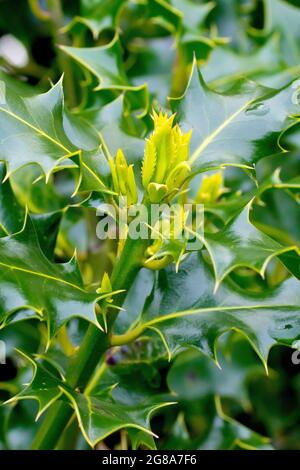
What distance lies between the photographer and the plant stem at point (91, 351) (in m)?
0.90

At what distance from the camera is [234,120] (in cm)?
98

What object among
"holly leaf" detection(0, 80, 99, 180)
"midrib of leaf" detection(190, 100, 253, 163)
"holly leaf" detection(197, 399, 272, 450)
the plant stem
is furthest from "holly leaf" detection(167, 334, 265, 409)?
"holly leaf" detection(0, 80, 99, 180)

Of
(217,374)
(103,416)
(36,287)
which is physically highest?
(36,287)

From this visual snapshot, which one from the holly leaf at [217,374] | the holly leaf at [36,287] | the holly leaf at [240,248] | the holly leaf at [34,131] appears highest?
the holly leaf at [34,131]

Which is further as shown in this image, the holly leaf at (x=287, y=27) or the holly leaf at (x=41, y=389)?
the holly leaf at (x=287, y=27)

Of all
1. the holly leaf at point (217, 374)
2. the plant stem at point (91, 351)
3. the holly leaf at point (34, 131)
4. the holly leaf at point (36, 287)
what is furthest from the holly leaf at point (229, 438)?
the holly leaf at point (34, 131)

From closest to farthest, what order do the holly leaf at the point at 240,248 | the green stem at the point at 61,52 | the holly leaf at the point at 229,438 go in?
the holly leaf at the point at 240,248 → the holly leaf at the point at 229,438 → the green stem at the point at 61,52

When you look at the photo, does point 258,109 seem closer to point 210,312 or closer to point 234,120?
point 234,120

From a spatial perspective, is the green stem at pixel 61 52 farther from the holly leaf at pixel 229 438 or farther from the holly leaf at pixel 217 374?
the holly leaf at pixel 229 438

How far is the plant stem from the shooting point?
0.90 m

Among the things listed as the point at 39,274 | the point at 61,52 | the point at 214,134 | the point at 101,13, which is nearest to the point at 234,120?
A: the point at 214,134

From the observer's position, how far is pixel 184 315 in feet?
3.19

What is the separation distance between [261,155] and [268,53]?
0.61 metres

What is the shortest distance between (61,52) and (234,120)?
68 cm
